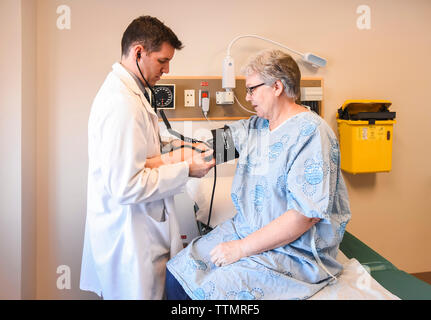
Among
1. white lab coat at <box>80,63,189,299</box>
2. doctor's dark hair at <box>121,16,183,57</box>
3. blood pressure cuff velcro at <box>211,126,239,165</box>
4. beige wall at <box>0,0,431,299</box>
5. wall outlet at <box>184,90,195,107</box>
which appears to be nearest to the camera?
white lab coat at <box>80,63,189,299</box>

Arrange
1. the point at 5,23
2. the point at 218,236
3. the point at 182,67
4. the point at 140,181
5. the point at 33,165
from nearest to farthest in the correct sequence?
the point at 140,181 < the point at 218,236 < the point at 5,23 < the point at 33,165 < the point at 182,67

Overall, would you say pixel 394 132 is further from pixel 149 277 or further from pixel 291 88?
pixel 149 277

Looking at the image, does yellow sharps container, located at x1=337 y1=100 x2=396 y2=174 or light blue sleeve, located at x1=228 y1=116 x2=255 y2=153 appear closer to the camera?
light blue sleeve, located at x1=228 y1=116 x2=255 y2=153

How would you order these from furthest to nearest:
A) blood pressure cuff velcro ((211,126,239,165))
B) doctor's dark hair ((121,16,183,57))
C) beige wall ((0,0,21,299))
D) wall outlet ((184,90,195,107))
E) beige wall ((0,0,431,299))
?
wall outlet ((184,90,195,107)) → beige wall ((0,0,431,299)) → beige wall ((0,0,21,299)) → blood pressure cuff velcro ((211,126,239,165)) → doctor's dark hair ((121,16,183,57))

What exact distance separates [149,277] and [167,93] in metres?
1.05

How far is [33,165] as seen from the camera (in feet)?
5.84

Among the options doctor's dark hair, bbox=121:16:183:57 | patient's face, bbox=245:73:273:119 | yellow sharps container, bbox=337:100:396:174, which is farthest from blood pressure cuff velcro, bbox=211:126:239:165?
yellow sharps container, bbox=337:100:396:174

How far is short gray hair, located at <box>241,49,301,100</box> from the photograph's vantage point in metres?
1.17

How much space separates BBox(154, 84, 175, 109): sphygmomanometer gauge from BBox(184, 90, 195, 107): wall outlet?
0.26ft

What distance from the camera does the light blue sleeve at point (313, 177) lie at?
103cm

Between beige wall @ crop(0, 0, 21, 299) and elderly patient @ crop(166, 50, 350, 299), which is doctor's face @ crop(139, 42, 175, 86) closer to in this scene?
elderly patient @ crop(166, 50, 350, 299)

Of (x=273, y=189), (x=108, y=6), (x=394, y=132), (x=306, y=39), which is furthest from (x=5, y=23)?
(x=394, y=132)

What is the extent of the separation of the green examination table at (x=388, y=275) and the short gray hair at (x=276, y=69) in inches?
32.0

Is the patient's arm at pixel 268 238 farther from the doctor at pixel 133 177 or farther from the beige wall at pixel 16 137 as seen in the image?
the beige wall at pixel 16 137
